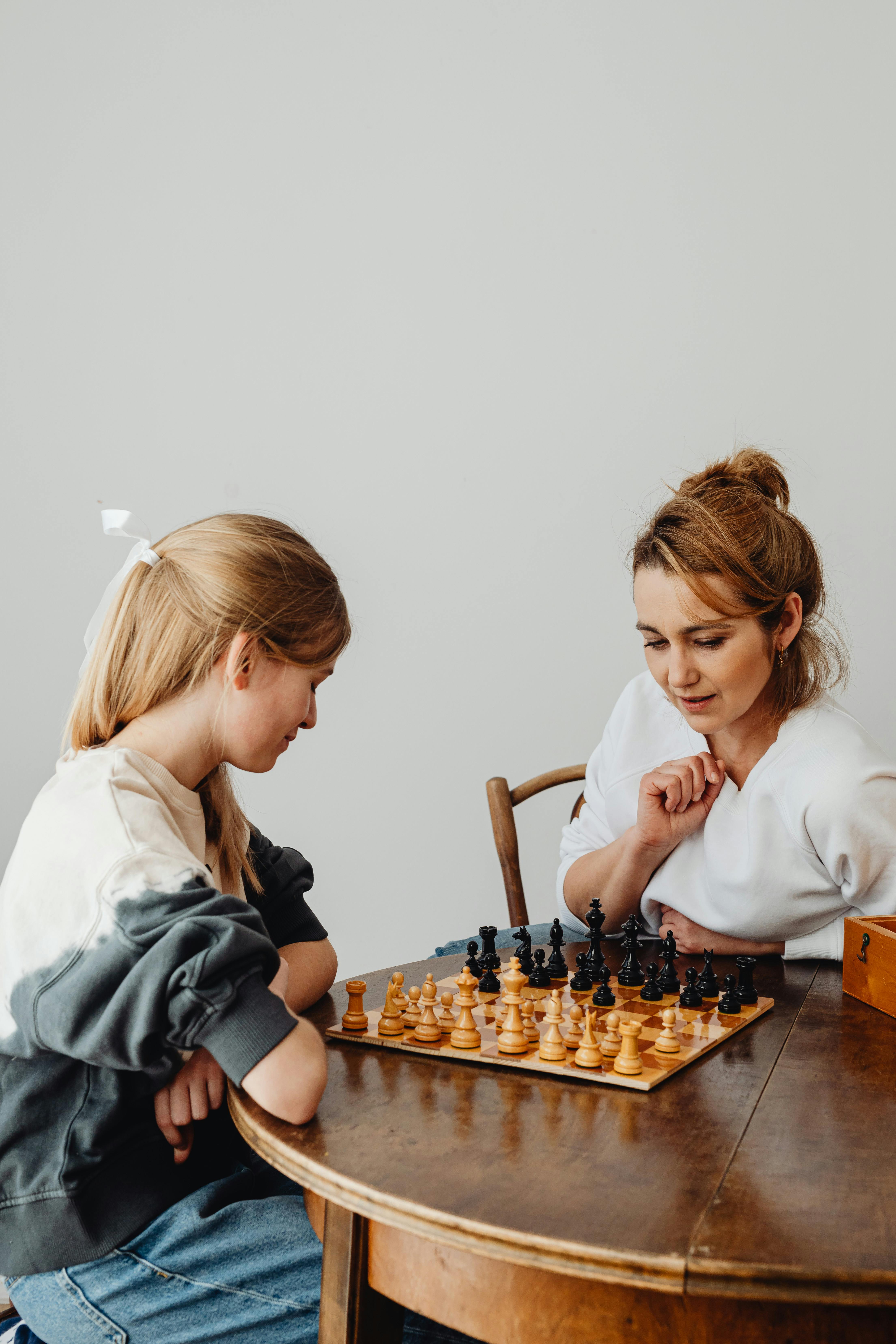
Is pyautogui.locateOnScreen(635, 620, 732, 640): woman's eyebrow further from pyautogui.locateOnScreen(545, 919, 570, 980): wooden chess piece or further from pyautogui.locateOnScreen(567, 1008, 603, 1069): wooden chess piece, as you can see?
pyautogui.locateOnScreen(567, 1008, 603, 1069): wooden chess piece

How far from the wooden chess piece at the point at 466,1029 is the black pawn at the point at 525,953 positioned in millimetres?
159

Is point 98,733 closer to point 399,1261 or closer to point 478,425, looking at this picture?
point 399,1261

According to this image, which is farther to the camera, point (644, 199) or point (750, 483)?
point (644, 199)

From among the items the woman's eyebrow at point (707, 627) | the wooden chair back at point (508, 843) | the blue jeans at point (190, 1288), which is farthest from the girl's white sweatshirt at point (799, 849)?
the blue jeans at point (190, 1288)

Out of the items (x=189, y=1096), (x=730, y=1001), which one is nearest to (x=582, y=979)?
(x=730, y=1001)

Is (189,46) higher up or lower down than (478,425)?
higher up

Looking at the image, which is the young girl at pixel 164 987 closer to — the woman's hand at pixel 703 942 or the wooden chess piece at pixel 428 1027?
the wooden chess piece at pixel 428 1027

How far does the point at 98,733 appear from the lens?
1.26m

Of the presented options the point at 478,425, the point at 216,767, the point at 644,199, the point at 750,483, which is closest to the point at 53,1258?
the point at 216,767

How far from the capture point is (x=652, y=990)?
1314 millimetres

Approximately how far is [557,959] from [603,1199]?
2.22 feet

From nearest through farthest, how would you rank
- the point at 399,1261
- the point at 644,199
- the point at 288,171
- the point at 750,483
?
the point at 399,1261, the point at 750,483, the point at 644,199, the point at 288,171

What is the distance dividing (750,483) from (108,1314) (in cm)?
149

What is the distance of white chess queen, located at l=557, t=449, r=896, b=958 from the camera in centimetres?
158
